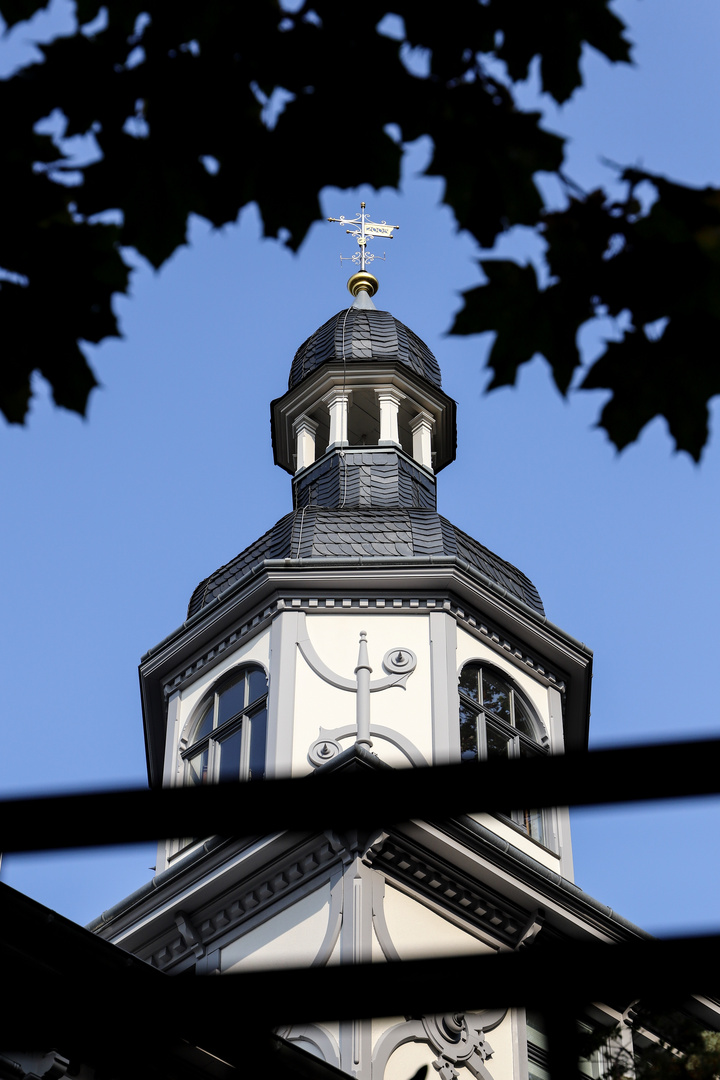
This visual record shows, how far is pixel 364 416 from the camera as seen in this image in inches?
1078

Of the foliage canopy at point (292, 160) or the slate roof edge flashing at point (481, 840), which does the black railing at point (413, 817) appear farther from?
the slate roof edge flashing at point (481, 840)

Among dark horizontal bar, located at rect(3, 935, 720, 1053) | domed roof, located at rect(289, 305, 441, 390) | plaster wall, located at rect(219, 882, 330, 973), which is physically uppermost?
domed roof, located at rect(289, 305, 441, 390)

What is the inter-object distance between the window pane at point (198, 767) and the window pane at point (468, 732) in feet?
11.4

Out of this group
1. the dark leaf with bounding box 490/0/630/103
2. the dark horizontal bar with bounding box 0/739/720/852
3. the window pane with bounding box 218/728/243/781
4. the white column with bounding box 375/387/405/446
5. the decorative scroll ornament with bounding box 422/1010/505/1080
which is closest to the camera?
the dark horizontal bar with bounding box 0/739/720/852

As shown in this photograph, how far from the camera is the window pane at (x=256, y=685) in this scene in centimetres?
2056

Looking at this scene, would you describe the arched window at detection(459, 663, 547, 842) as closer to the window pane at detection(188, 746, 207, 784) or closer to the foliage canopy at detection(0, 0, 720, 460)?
the window pane at detection(188, 746, 207, 784)

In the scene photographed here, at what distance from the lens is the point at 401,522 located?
22297 millimetres

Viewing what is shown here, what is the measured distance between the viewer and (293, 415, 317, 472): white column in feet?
85.9

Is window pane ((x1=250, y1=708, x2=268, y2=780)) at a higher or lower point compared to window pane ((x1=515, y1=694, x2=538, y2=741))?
lower

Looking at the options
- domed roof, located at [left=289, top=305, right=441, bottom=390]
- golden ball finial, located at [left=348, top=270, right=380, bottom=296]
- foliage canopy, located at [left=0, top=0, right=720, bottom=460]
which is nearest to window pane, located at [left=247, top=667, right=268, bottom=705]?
domed roof, located at [left=289, top=305, right=441, bottom=390]

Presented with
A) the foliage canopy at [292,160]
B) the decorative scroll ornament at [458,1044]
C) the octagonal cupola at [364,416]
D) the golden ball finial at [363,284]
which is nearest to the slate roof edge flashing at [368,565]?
the octagonal cupola at [364,416]

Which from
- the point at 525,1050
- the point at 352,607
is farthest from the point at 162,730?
the point at 525,1050

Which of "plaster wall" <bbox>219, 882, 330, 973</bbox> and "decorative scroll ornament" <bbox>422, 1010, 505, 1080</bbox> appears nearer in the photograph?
"decorative scroll ornament" <bbox>422, 1010, 505, 1080</bbox>

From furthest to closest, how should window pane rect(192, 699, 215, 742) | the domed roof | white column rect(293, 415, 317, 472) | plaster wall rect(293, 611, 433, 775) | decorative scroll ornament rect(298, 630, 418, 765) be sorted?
the domed roof < white column rect(293, 415, 317, 472) < window pane rect(192, 699, 215, 742) < decorative scroll ornament rect(298, 630, 418, 765) < plaster wall rect(293, 611, 433, 775)
